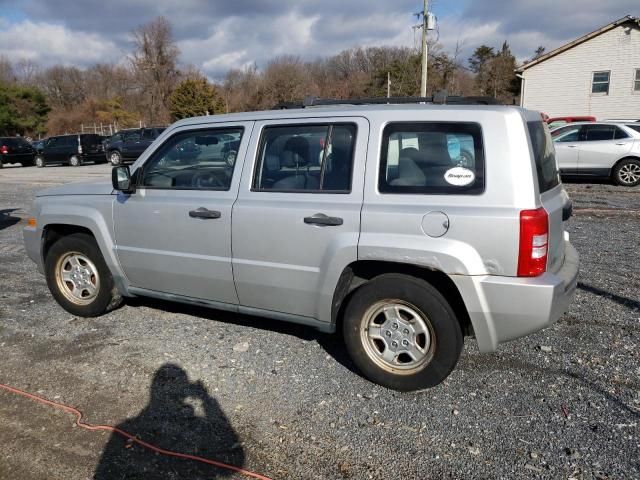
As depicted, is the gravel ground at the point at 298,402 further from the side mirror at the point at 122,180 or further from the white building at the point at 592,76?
the white building at the point at 592,76

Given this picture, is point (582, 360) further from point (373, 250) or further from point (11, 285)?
point (11, 285)

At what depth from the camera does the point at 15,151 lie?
2803cm

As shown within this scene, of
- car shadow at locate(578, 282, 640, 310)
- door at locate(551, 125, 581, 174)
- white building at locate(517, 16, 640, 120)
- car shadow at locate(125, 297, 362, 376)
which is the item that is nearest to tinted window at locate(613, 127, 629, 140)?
door at locate(551, 125, 581, 174)

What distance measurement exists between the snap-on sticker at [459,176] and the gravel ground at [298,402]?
55.3 inches

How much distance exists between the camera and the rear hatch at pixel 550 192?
10.4 ft

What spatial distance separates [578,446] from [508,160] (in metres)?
1.66

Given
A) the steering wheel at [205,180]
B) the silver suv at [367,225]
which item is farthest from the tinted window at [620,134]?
the steering wheel at [205,180]

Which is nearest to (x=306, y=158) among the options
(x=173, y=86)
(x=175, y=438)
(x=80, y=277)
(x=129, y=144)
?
(x=175, y=438)

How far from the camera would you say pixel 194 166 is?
4133 mm

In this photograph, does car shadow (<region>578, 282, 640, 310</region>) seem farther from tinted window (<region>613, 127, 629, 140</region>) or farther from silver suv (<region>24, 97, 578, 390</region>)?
tinted window (<region>613, 127, 629, 140</region>)

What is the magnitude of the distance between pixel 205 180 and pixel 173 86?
2378 inches

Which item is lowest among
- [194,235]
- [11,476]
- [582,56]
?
[11,476]

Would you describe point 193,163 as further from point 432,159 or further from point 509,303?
point 509,303

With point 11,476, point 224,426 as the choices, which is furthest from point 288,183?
point 11,476
